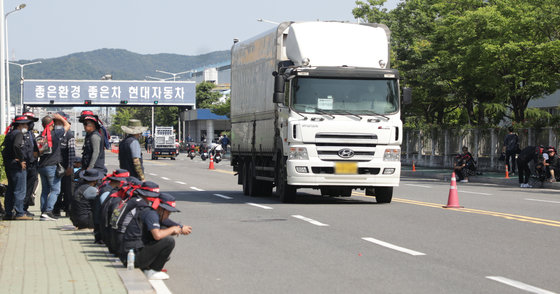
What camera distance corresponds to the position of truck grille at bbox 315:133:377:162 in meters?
17.5

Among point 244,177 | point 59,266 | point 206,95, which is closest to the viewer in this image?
point 59,266

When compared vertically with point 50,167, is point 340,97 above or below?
above

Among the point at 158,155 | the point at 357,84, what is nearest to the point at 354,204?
the point at 357,84

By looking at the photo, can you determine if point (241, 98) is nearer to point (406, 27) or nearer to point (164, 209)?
point (164, 209)

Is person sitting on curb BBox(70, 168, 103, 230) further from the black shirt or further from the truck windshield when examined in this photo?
the truck windshield

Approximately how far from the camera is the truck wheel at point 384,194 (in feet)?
60.7

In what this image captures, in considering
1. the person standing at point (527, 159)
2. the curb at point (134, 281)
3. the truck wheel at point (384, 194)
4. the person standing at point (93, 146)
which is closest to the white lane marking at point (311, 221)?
the person standing at point (93, 146)

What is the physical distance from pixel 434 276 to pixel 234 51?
1544 centimetres

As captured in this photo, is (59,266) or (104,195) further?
(104,195)

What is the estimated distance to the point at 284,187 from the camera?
18188 mm

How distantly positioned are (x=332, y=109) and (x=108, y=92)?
68.2m

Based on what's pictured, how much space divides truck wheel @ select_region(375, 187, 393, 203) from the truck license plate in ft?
4.04

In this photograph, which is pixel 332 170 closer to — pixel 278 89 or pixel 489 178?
pixel 278 89

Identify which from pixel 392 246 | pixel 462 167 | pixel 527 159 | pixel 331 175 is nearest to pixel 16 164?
pixel 392 246
